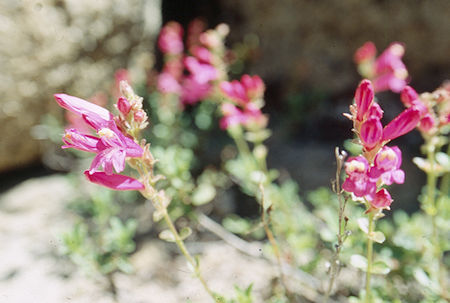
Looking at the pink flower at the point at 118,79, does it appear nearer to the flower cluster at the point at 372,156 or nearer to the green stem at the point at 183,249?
the green stem at the point at 183,249

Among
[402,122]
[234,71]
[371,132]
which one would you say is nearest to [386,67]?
[402,122]

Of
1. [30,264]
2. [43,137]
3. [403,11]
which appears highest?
[403,11]

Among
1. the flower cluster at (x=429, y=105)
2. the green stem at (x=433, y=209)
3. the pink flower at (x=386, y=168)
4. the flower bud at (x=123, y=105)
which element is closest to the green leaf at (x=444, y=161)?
the green stem at (x=433, y=209)

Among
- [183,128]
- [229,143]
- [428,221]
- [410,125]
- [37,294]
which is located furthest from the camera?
[229,143]

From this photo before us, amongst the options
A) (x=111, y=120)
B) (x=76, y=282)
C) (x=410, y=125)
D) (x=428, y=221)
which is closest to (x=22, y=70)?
(x=76, y=282)

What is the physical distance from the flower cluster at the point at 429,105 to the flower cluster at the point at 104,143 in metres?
1.01

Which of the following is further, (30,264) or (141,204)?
(141,204)

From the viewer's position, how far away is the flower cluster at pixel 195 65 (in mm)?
2430

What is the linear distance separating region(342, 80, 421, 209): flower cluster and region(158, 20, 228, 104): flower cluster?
1347 mm

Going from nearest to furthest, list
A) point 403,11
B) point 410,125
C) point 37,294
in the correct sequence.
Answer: point 410,125, point 37,294, point 403,11

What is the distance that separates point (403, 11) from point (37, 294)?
337 centimetres

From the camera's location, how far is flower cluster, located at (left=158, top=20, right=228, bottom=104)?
2430 millimetres

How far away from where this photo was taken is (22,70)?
2.98 meters

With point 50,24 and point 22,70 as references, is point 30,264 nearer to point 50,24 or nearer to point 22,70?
point 22,70
